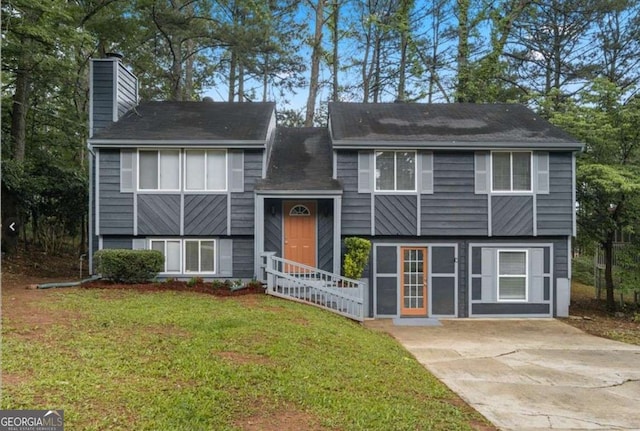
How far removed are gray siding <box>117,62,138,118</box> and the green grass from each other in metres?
7.15

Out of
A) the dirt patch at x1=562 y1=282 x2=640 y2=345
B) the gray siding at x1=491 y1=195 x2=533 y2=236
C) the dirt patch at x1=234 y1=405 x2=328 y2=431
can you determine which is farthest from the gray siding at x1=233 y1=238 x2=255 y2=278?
the dirt patch at x1=562 y1=282 x2=640 y2=345

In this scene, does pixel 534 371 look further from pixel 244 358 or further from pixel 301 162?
pixel 301 162

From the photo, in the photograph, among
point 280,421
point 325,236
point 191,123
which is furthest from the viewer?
point 191,123

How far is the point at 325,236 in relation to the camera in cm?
1142

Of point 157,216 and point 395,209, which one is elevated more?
point 395,209

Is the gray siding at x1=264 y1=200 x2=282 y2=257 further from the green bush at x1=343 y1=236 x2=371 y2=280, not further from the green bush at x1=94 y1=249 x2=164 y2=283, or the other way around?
the green bush at x1=94 y1=249 x2=164 y2=283

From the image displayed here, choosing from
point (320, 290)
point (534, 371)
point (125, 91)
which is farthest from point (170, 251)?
point (534, 371)

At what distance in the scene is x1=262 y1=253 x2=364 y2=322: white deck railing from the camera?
9766 millimetres

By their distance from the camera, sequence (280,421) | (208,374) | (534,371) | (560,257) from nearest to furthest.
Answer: (280,421) → (208,374) → (534,371) → (560,257)

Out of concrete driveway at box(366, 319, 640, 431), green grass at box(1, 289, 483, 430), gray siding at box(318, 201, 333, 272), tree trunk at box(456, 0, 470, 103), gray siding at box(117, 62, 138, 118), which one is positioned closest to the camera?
green grass at box(1, 289, 483, 430)

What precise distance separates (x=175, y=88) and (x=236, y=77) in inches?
153

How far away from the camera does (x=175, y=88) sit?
19234 mm

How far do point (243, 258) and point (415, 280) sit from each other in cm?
467

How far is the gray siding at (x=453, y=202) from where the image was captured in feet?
36.1
